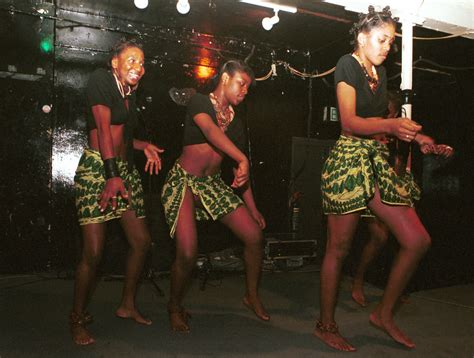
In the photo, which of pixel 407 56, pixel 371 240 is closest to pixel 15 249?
pixel 371 240

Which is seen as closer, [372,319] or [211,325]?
[372,319]

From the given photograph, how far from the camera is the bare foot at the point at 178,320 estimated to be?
304 centimetres

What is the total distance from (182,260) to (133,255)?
41 cm

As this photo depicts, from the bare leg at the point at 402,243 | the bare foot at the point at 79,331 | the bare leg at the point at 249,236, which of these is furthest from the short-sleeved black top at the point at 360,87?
the bare foot at the point at 79,331

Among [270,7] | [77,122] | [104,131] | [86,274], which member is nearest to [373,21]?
[104,131]

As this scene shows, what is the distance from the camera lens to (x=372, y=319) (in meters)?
3.01

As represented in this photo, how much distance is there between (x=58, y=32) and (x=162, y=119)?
1682mm

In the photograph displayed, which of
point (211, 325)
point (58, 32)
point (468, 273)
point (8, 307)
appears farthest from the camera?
point (58, 32)

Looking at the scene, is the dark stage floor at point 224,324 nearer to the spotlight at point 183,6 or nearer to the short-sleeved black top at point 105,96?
the short-sleeved black top at point 105,96

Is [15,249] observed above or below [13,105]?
below

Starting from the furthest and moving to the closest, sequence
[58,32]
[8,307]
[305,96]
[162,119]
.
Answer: [305,96]
[162,119]
[58,32]
[8,307]

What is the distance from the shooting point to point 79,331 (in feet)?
9.09

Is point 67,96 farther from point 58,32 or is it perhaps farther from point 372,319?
point 372,319

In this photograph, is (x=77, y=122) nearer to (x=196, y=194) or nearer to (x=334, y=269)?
(x=196, y=194)
